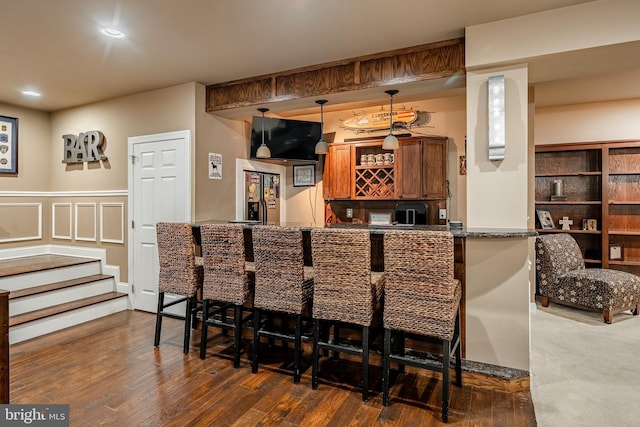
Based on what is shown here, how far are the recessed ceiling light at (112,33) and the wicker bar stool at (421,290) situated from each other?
253 centimetres

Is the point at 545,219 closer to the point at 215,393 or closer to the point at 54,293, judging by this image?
the point at 215,393

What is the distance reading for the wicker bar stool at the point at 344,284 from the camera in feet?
7.68

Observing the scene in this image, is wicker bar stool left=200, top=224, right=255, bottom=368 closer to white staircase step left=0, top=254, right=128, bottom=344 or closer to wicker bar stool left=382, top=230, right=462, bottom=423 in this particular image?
wicker bar stool left=382, top=230, right=462, bottom=423

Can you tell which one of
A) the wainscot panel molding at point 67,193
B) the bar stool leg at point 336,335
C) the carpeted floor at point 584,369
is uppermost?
the wainscot panel molding at point 67,193

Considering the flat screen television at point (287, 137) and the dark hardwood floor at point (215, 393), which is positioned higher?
the flat screen television at point (287, 137)

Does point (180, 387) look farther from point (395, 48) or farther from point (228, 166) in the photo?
point (395, 48)

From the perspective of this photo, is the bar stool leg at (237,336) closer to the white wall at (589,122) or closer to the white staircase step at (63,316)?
the white staircase step at (63,316)

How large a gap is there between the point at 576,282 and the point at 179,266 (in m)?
4.34

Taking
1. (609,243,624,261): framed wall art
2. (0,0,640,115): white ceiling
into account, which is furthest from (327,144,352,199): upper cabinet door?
(609,243,624,261): framed wall art

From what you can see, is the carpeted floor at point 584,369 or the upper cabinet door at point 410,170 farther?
the upper cabinet door at point 410,170

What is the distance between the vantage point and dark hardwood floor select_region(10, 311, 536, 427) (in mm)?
2162

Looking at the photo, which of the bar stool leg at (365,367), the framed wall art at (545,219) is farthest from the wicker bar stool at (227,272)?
the framed wall art at (545,219)

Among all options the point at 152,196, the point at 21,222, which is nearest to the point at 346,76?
the point at 152,196

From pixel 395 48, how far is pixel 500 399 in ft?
9.06
